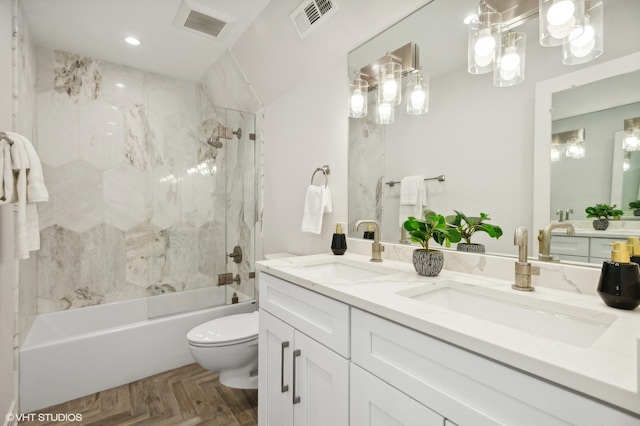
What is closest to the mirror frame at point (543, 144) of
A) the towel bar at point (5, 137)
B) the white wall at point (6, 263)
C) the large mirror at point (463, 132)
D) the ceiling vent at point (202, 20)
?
the large mirror at point (463, 132)

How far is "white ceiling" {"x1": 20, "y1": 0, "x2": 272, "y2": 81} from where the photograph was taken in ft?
5.99

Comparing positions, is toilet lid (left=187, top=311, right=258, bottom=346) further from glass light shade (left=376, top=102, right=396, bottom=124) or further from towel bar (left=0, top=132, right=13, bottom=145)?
glass light shade (left=376, top=102, right=396, bottom=124)

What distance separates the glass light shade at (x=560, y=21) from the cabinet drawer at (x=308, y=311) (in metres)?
1.08

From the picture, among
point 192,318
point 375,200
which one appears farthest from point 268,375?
point 192,318

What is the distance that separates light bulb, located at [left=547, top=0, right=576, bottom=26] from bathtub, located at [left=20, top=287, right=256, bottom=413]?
2.49m

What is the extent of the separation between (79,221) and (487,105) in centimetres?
298

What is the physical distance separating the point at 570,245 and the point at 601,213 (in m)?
0.12

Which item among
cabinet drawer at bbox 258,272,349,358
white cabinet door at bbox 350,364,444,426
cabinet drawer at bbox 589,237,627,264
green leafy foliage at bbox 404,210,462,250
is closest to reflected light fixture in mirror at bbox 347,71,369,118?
green leafy foliage at bbox 404,210,462,250

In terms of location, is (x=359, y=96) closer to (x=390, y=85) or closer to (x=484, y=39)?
(x=390, y=85)

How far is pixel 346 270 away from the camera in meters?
1.47

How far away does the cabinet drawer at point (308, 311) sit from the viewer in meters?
0.91

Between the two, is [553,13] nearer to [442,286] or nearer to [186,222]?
[442,286]

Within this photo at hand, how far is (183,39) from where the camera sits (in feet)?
7.22

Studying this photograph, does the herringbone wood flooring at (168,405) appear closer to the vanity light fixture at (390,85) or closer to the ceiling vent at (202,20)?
the vanity light fixture at (390,85)
